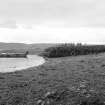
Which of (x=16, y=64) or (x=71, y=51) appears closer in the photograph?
(x=16, y=64)

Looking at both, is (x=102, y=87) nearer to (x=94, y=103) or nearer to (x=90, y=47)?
(x=94, y=103)

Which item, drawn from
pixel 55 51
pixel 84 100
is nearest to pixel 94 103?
pixel 84 100

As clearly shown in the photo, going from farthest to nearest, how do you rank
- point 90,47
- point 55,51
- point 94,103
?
1. point 90,47
2. point 55,51
3. point 94,103

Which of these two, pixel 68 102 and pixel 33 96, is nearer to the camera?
pixel 68 102

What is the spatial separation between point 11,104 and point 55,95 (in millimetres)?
2902

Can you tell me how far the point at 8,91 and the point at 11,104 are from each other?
2981 mm

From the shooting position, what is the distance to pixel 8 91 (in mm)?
15680

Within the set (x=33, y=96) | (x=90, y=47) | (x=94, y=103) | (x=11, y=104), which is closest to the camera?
(x=94, y=103)

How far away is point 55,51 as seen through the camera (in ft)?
296

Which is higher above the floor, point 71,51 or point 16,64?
point 71,51

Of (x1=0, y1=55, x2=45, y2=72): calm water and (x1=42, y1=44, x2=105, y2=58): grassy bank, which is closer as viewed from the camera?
(x1=0, y1=55, x2=45, y2=72): calm water

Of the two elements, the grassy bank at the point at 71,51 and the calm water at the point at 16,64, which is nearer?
the calm water at the point at 16,64

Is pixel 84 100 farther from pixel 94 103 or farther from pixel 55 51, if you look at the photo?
pixel 55 51

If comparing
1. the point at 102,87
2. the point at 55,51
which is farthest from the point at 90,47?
the point at 102,87
